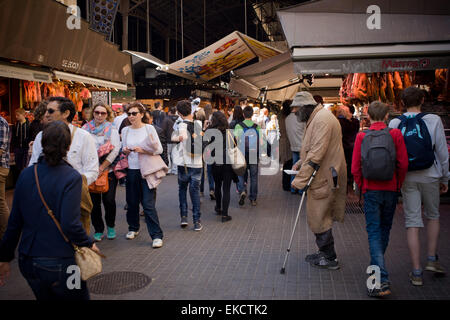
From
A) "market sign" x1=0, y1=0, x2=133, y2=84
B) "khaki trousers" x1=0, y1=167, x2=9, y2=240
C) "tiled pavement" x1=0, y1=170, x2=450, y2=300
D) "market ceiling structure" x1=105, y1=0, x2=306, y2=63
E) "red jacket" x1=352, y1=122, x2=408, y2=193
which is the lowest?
"tiled pavement" x1=0, y1=170, x2=450, y2=300

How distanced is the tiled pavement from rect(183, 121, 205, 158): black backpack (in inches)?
53.2

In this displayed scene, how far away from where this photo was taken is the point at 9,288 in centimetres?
461

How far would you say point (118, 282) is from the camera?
4.78 meters

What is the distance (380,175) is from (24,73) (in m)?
7.93

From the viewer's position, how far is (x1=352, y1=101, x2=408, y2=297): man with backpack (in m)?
4.19

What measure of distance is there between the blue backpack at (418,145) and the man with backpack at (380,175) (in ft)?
0.61

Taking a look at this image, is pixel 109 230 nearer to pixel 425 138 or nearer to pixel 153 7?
pixel 425 138

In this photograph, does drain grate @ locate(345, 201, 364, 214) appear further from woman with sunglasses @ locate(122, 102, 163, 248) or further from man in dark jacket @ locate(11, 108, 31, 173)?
man in dark jacket @ locate(11, 108, 31, 173)

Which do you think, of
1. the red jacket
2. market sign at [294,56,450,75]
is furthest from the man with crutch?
market sign at [294,56,450,75]

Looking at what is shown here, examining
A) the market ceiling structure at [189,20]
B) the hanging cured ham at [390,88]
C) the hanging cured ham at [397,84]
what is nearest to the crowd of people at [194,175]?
the hanging cured ham at [390,88]

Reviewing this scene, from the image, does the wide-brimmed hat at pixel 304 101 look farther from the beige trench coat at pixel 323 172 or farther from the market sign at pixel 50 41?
the market sign at pixel 50 41

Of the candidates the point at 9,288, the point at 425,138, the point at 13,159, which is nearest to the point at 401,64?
the point at 425,138

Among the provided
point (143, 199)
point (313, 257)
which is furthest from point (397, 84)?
point (143, 199)

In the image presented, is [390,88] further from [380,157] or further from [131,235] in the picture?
[131,235]
